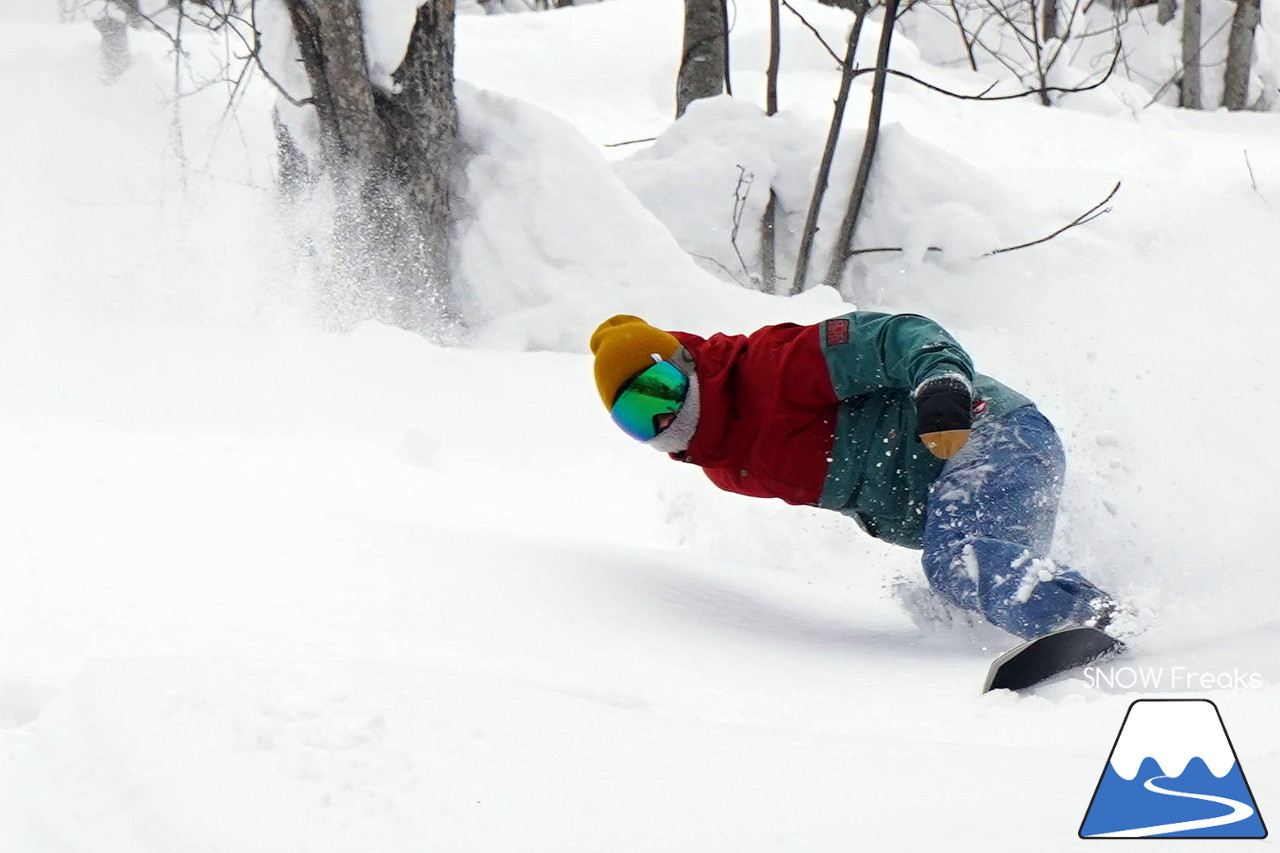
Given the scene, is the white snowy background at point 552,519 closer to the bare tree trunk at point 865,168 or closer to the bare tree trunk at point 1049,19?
the bare tree trunk at point 865,168

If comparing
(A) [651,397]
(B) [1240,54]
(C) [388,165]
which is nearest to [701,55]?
(C) [388,165]

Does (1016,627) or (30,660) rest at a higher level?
(30,660)

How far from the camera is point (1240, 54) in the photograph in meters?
12.3

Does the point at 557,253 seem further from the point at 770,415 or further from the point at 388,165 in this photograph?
the point at 770,415

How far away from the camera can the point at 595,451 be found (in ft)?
13.4

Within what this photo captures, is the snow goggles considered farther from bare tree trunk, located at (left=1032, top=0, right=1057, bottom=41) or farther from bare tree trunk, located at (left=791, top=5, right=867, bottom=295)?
bare tree trunk, located at (left=1032, top=0, right=1057, bottom=41)

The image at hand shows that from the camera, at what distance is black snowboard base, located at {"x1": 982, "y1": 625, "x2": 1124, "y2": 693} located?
1.90 m

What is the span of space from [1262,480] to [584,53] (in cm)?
836

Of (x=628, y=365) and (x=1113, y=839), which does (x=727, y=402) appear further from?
(x=1113, y=839)

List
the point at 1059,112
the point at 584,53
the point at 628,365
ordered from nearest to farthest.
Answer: the point at 628,365 < the point at 1059,112 < the point at 584,53

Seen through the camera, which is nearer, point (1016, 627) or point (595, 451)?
point (1016, 627)

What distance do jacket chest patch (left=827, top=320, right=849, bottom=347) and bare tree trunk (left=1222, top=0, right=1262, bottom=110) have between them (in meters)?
11.5

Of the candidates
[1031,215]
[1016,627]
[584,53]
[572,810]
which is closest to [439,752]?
[572,810]

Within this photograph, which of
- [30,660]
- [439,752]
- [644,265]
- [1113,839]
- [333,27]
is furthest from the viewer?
[644,265]
